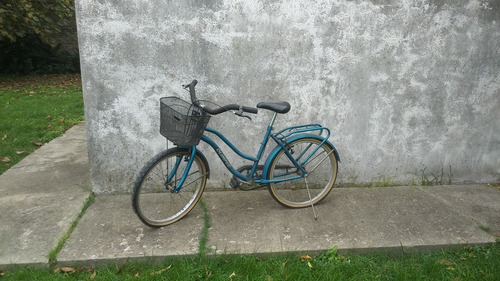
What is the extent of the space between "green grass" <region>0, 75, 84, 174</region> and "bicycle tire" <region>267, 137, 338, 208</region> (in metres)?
3.31

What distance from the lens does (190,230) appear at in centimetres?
321

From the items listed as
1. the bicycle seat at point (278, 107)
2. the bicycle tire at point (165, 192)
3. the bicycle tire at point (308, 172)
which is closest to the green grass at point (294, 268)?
the bicycle tire at point (165, 192)

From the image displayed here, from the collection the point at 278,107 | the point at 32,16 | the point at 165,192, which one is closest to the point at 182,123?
the point at 278,107

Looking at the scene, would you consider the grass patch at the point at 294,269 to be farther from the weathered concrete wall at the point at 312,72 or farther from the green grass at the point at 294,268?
the weathered concrete wall at the point at 312,72

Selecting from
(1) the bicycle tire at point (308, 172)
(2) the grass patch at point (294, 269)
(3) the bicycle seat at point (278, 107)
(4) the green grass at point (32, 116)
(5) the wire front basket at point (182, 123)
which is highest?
(3) the bicycle seat at point (278, 107)

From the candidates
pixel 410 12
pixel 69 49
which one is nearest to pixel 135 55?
pixel 410 12

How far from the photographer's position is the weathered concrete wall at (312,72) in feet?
11.7

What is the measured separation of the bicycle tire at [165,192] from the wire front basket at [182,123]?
→ 20 centimetres

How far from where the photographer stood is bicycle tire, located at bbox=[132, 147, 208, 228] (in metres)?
3.07

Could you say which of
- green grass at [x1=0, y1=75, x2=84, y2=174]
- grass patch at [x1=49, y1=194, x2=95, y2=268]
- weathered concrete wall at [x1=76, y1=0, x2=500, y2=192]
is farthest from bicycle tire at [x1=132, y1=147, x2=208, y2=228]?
green grass at [x1=0, y1=75, x2=84, y2=174]

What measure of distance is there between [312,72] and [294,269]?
1.93 m

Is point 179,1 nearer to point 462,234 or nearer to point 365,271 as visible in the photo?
point 365,271

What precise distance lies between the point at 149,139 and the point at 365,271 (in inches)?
90.9

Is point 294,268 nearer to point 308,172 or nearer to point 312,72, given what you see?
point 308,172
